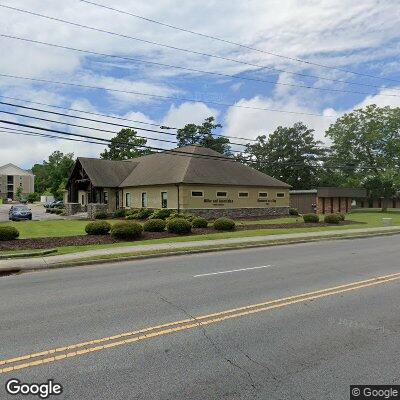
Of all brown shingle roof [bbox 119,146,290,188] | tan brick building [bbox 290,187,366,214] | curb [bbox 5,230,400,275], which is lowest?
curb [bbox 5,230,400,275]

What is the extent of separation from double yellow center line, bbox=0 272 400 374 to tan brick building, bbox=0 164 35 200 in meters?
167

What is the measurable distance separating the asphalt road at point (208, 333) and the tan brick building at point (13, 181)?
164546mm

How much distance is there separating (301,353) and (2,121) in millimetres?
16614

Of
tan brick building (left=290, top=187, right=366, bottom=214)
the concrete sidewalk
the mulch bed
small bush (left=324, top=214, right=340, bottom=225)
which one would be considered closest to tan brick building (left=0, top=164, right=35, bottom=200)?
tan brick building (left=290, top=187, right=366, bottom=214)

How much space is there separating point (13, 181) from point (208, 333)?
173078mm

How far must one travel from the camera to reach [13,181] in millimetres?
161625

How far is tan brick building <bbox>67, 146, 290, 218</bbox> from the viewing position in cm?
3678

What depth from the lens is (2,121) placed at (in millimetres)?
17484

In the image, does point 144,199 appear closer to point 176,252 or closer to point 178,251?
point 178,251

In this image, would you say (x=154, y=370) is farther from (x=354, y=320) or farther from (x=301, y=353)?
(x=354, y=320)

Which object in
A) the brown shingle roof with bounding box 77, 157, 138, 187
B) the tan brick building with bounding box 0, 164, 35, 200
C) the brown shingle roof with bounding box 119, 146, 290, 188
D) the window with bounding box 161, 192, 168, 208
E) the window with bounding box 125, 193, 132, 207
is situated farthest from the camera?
the tan brick building with bounding box 0, 164, 35, 200

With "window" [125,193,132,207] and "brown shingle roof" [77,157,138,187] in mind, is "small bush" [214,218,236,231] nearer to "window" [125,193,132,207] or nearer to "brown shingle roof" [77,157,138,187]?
"window" [125,193,132,207]

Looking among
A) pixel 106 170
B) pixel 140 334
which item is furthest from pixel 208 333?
pixel 106 170

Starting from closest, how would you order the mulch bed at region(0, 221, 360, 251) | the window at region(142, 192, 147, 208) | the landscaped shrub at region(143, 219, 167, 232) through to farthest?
1. the mulch bed at region(0, 221, 360, 251)
2. the landscaped shrub at region(143, 219, 167, 232)
3. the window at region(142, 192, 147, 208)
